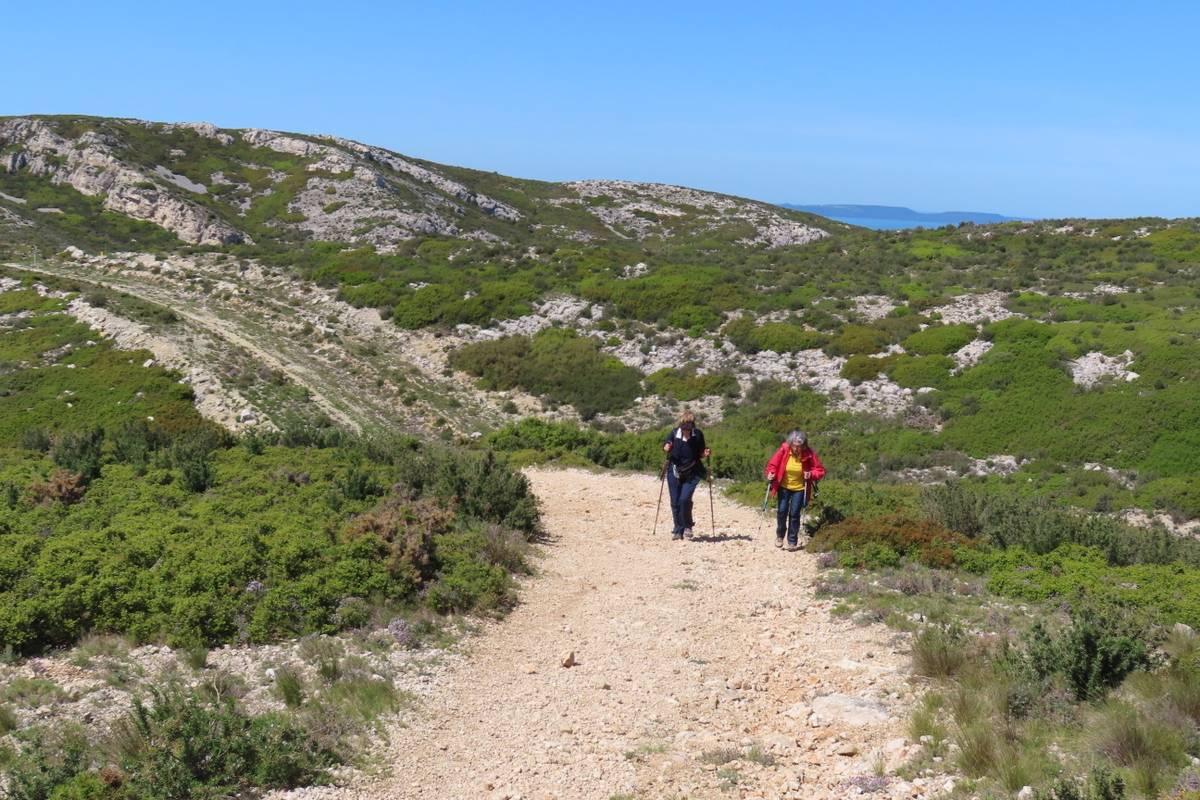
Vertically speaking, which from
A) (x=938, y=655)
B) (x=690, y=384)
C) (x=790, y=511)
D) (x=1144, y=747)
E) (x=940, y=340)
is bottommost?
(x=790, y=511)

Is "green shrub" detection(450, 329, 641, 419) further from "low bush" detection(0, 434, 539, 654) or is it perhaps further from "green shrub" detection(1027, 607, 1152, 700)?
"green shrub" detection(1027, 607, 1152, 700)

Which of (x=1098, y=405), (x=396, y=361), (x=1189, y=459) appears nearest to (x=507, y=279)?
(x=396, y=361)

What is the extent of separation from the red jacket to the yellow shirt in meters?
0.05

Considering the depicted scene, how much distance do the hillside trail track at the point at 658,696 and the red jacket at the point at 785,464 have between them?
5.15 feet

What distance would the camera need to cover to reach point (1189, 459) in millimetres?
23219

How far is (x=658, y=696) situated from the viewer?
8539mm

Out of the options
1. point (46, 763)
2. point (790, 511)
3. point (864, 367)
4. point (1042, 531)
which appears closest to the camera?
point (46, 763)

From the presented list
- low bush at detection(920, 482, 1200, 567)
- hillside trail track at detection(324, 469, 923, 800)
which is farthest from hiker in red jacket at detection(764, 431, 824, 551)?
low bush at detection(920, 482, 1200, 567)

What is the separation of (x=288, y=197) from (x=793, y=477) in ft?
235

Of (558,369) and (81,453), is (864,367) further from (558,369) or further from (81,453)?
(81,453)

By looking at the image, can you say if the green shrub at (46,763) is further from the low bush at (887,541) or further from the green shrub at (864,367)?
the green shrub at (864,367)

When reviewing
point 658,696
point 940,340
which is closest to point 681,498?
point 658,696

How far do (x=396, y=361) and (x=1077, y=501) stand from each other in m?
27.2

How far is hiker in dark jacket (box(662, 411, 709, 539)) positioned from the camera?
49.7 feet
